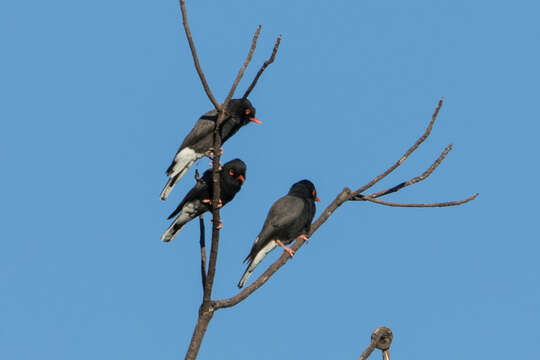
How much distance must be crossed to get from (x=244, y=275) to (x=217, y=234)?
4219mm

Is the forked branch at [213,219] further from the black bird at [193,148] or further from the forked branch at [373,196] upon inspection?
the black bird at [193,148]

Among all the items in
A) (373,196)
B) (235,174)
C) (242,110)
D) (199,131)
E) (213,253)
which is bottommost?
(213,253)

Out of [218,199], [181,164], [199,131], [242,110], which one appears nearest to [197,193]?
[181,164]

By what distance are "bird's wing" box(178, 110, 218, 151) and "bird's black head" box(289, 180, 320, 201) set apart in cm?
156

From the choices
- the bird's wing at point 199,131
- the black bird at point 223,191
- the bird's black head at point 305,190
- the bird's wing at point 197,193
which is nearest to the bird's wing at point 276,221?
the bird's black head at point 305,190

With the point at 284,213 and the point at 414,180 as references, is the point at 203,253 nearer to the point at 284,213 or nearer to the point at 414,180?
the point at 414,180

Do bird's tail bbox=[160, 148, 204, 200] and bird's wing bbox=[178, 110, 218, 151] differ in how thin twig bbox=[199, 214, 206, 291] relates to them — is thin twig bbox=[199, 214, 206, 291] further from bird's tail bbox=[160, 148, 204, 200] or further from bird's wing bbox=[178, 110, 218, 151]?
bird's wing bbox=[178, 110, 218, 151]

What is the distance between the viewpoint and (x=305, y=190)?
11.2m

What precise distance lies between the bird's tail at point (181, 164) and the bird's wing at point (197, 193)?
10.6 inches

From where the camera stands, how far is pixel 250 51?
600cm

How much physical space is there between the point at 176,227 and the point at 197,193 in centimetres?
70

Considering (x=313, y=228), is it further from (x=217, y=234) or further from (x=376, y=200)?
(x=217, y=234)

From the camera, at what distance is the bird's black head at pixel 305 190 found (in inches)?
437

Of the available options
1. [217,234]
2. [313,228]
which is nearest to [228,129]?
[313,228]
